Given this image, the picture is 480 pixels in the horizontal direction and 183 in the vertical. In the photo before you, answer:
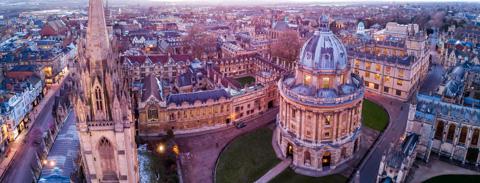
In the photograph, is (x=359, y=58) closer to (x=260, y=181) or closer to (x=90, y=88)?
(x=260, y=181)

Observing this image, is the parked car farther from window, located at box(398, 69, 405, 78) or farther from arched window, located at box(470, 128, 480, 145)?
window, located at box(398, 69, 405, 78)

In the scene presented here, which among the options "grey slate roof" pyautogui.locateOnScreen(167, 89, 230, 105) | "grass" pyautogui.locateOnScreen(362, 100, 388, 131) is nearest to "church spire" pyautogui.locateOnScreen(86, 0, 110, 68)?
"grey slate roof" pyautogui.locateOnScreen(167, 89, 230, 105)

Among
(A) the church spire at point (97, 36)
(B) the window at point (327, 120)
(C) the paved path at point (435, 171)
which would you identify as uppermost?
(A) the church spire at point (97, 36)

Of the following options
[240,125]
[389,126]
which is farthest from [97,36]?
[389,126]

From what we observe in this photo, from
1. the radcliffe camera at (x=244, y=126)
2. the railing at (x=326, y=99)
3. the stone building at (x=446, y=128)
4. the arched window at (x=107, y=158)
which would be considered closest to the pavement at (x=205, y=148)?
the radcliffe camera at (x=244, y=126)

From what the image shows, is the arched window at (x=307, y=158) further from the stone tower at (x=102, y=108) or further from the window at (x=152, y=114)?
the window at (x=152, y=114)

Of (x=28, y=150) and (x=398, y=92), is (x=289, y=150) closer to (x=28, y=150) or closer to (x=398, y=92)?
(x=398, y=92)

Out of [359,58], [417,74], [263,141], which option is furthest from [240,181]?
[417,74]
